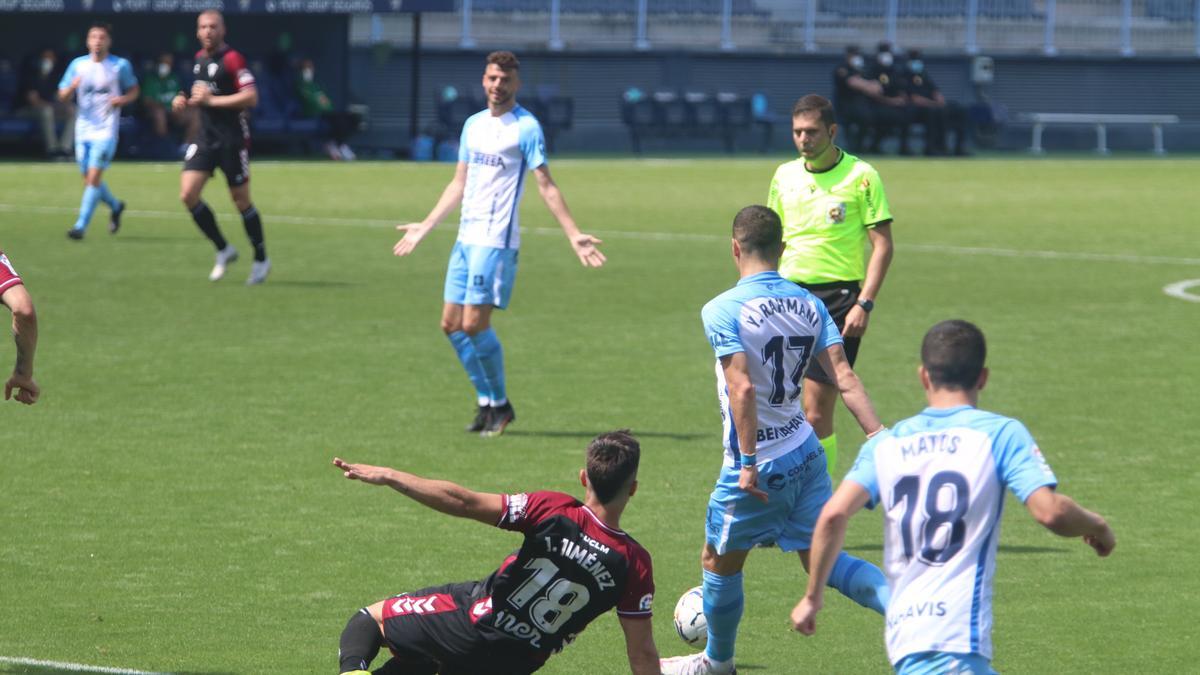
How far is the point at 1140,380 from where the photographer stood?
46.2 ft

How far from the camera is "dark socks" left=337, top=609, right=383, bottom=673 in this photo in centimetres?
607

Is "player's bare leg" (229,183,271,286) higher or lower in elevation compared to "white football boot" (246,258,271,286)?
higher

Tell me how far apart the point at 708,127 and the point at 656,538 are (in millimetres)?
38365

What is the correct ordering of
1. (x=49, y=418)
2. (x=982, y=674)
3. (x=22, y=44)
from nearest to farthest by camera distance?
(x=982, y=674)
(x=49, y=418)
(x=22, y=44)

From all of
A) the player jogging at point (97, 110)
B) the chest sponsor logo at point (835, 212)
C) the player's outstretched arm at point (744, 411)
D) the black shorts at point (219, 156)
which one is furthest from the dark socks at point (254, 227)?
the player's outstretched arm at point (744, 411)

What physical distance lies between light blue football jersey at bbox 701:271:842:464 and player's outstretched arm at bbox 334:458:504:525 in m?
1.31

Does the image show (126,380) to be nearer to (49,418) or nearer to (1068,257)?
(49,418)

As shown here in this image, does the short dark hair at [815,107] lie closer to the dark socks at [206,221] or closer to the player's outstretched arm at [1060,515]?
the player's outstretched arm at [1060,515]

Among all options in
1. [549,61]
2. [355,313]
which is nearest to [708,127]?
[549,61]

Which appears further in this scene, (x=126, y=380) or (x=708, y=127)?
(x=708, y=127)

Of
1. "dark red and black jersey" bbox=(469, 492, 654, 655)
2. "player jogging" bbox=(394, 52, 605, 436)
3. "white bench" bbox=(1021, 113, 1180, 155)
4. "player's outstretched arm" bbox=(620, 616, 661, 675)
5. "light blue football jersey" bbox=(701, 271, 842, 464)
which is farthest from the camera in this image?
"white bench" bbox=(1021, 113, 1180, 155)

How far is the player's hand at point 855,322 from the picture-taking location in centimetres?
933

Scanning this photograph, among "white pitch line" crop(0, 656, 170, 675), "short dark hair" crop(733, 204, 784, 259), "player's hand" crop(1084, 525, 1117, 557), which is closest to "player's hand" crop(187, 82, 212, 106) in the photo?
"white pitch line" crop(0, 656, 170, 675)

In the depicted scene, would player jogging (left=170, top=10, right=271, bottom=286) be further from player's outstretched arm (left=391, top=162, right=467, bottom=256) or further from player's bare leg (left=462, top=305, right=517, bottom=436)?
player's bare leg (left=462, top=305, right=517, bottom=436)
